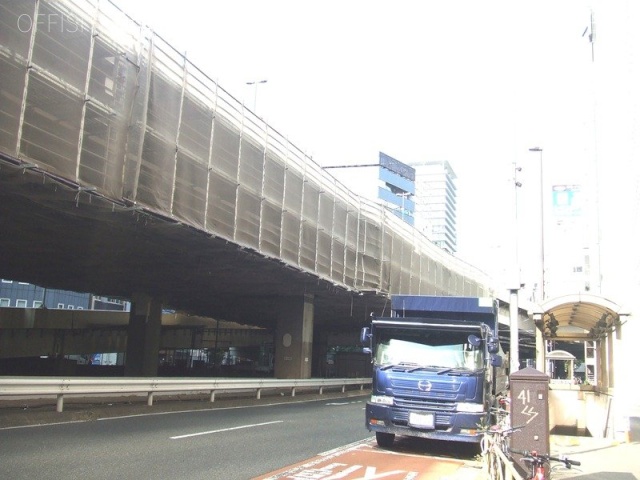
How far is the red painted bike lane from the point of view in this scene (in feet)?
28.4

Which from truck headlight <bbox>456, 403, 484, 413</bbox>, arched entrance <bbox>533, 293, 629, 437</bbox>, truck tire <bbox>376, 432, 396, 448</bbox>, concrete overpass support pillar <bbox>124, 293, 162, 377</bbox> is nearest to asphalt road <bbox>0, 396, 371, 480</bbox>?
truck tire <bbox>376, 432, 396, 448</bbox>

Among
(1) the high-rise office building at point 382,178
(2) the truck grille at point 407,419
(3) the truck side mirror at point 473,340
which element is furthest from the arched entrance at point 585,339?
(1) the high-rise office building at point 382,178

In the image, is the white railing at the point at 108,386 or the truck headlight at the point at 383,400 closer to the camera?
the truck headlight at the point at 383,400

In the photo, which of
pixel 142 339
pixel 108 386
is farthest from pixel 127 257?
pixel 142 339

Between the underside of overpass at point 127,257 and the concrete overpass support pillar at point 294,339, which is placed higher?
the underside of overpass at point 127,257

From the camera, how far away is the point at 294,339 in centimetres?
3047

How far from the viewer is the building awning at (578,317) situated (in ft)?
40.5

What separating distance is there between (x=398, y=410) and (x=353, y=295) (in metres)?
21.6

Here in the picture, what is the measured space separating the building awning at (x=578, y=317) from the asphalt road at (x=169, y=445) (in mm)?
5024

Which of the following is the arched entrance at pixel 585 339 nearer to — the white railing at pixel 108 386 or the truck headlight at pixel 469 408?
the truck headlight at pixel 469 408

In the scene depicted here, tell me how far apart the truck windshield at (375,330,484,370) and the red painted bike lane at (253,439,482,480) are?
1690 mm

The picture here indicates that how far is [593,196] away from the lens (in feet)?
190

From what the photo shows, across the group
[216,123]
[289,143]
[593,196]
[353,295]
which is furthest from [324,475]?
[593,196]

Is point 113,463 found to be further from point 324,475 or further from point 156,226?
point 156,226
